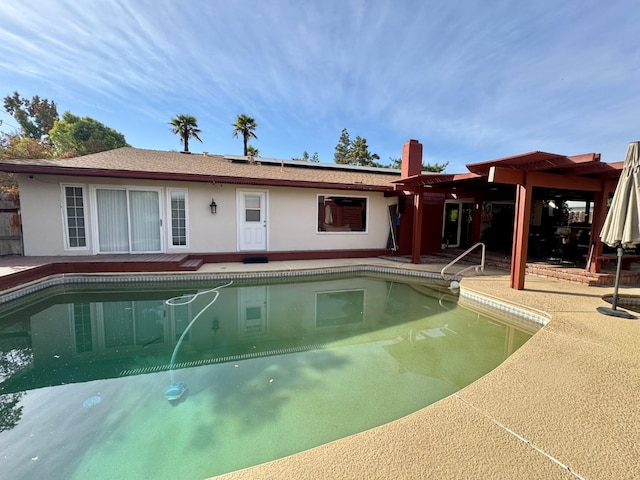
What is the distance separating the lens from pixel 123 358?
3744 mm

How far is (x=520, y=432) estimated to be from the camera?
191 centimetres

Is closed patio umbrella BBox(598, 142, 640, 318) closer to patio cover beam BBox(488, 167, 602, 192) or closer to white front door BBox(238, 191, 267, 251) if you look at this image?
patio cover beam BBox(488, 167, 602, 192)

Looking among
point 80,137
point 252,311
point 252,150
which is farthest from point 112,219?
point 80,137

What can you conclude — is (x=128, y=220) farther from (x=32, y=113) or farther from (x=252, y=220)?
(x=32, y=113)

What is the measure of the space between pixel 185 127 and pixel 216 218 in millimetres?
14151

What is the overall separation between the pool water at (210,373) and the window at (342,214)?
4214mm

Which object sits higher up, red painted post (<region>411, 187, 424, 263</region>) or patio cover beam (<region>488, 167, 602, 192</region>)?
patio cover beam (<region>488, 167, 602, 192</region>)

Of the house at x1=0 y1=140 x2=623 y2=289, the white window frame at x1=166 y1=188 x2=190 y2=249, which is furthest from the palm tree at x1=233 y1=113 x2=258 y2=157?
the white window frame at x1=166 y1=188 x2=190 y2=249

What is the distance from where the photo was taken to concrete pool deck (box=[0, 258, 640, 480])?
1588mm

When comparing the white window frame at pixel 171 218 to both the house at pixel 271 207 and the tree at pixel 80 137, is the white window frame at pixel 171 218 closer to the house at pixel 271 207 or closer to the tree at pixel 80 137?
the house at pixel 271 207

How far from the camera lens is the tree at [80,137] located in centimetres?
2509

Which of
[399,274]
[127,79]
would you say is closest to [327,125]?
[127,79]

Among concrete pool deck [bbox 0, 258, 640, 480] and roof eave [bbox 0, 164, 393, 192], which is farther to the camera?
roof eave [bbox 0, 164, 393, 192]

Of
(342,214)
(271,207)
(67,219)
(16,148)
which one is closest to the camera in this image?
(67,219)
